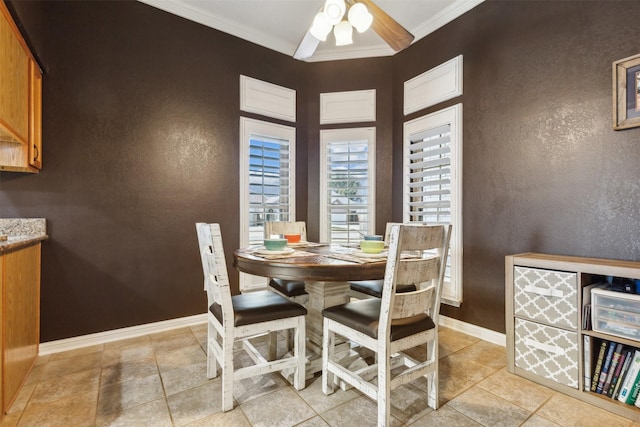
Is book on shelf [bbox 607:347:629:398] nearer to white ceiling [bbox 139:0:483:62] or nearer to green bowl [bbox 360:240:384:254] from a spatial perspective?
green bowl [bbox 360:240:384:254]

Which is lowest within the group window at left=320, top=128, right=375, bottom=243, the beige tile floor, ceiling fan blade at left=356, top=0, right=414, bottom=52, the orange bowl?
the beige tile floor

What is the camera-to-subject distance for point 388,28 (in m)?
2.09

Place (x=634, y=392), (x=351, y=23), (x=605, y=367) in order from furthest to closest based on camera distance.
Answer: (x=351, y=23) < (x=605, y=367) < (x=634, y=392)

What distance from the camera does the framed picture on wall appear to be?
1835 millimetres

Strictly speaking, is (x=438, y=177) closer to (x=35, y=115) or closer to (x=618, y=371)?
(x=618, y=371)

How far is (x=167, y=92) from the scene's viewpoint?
2855 mm

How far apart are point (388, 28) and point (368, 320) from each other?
190 centimetres

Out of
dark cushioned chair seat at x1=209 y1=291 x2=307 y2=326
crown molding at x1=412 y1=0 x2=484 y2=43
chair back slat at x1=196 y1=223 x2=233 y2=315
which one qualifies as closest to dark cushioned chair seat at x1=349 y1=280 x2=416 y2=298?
dark cushioned chair seat at x1=209 y1=291 x2=307 y2=326

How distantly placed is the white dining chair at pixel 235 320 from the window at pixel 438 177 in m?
1.69

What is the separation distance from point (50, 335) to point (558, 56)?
4323 millimetres

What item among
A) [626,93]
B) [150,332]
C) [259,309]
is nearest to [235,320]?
[259,309]

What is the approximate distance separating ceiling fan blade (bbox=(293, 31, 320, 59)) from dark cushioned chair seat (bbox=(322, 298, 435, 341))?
187cm

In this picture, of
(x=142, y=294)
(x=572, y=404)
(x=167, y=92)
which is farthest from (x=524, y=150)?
(x=142, y=294)

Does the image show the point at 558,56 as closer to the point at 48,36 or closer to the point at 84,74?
the point at 84,74
